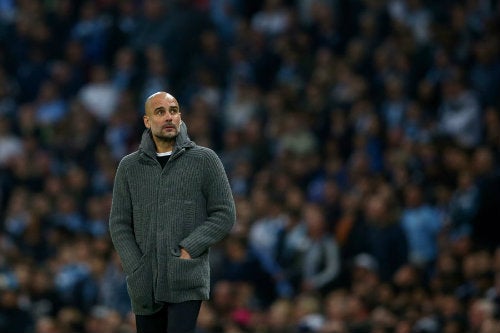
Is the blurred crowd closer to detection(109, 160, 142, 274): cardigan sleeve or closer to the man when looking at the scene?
the man

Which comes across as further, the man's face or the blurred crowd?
the blurred crowd

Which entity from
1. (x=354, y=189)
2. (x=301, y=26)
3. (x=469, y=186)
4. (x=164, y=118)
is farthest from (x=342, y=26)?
(x=164, y=118)

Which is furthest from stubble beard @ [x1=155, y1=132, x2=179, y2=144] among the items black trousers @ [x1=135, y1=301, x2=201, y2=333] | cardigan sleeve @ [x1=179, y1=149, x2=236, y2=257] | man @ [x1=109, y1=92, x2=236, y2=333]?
black trousers @ [x1=135, y1=301, x2=201, y2=333]

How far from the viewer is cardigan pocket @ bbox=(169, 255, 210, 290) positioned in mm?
6469

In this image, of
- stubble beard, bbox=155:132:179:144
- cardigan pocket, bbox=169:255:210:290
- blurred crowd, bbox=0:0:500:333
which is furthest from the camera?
blurred crowd, bbox=0:0:500:333

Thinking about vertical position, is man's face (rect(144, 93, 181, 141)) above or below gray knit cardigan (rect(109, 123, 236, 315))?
above

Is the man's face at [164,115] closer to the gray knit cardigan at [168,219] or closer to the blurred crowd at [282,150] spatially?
the gray knit cardigan at [168,219]

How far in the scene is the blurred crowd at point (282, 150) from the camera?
1120cm

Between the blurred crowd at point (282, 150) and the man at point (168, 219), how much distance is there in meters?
3.91

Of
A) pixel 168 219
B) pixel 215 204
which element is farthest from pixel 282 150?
pixel 168 219

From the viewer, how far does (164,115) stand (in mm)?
6551

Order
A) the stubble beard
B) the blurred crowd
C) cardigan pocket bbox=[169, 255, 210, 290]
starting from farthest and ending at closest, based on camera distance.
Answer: the blurred crowd < the stubble beard < cardigan pocket bbox=[169, 255, 210, 290]

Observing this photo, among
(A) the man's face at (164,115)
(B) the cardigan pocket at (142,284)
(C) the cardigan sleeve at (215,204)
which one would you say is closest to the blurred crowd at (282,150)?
(C) the cardigan sleeve at (215,204)

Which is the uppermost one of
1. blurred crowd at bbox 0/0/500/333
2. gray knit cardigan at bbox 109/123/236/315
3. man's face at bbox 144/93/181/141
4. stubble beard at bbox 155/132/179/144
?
blurred crowd at bbox 0/0/500/333
